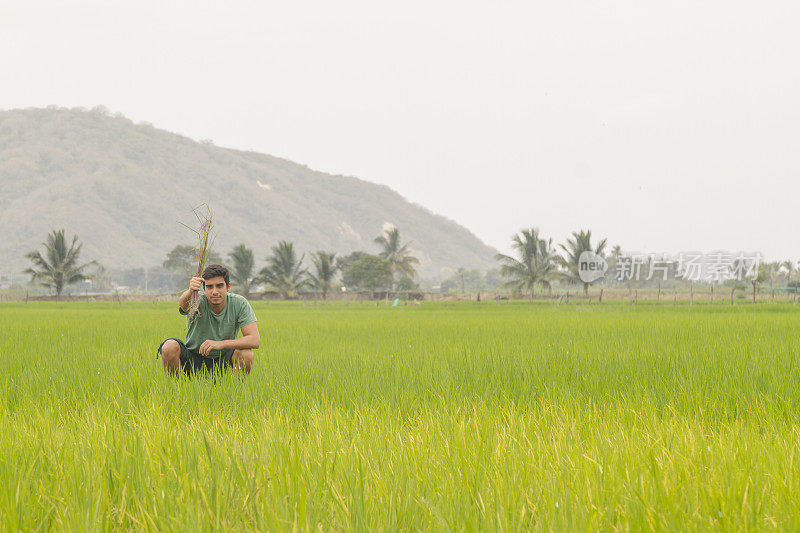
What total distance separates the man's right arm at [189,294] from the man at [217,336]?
0.02 metres

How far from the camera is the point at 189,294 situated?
373 centimetres

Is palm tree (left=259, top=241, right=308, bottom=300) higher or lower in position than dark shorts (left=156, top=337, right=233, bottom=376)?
higher

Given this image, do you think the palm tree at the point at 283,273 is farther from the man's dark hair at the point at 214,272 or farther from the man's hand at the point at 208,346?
the man's hand at the point at 208,346

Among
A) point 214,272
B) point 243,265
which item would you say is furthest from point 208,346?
point 243,265

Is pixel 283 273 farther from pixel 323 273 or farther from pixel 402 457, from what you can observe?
pixel 402 457

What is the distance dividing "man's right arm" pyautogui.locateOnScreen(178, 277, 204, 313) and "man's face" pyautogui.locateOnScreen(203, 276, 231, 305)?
0.21 ft

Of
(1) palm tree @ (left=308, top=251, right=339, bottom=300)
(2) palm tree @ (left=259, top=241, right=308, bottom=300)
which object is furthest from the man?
(1) palm tree @ (left=308, top=251, right=339, bottom=300)

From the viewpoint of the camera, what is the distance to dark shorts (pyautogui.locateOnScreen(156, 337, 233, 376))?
4.14 metres

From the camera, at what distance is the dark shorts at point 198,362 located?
13.6ft

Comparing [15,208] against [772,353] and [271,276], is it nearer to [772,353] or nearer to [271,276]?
[271,276]

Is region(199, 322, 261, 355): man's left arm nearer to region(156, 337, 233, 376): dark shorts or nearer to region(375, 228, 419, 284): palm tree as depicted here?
region(156, 337, 233, 376): dark shorts

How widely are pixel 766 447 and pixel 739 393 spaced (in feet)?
4.68

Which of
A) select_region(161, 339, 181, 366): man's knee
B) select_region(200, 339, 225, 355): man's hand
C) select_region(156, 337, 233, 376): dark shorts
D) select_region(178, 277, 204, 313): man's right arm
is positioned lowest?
select_region(156, 337, 233, 376): dark shorts

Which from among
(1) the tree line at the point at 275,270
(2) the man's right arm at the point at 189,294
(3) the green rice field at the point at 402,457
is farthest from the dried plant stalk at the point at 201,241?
(1) the tree line at the point at 275,270
